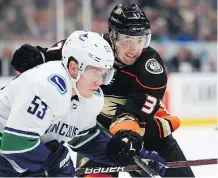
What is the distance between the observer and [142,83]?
8.24 feet

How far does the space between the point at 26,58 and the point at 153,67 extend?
575mm

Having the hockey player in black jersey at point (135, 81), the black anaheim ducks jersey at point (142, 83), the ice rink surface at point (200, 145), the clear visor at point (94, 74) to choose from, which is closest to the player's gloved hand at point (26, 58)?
the hockey player in black jersey at point (135, 81)

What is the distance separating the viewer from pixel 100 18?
20.6ft

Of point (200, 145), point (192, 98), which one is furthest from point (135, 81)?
point (192, 98)

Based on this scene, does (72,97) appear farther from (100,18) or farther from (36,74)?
(100,18)

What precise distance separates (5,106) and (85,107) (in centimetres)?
29

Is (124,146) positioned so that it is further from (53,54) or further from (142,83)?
Result: (53,54)

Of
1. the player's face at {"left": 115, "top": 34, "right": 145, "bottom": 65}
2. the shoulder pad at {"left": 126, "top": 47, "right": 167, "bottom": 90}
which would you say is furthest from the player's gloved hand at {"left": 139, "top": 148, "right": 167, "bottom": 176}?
the player's face at {"left": 115, "top": 34, "right": 145, "bottom": 65}

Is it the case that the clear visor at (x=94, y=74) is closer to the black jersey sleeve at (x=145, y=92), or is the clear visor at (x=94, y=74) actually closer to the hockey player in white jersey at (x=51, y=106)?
the hockey player in white jersey at (x=51, y=106)

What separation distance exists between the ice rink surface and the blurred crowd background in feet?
4.20

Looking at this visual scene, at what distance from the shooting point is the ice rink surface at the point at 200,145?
3.01 metres

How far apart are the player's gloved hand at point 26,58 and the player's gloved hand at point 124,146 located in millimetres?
461

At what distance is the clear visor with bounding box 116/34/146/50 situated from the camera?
8.02ft

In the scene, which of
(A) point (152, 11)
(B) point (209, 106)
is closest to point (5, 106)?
(B) point (209, 106)
